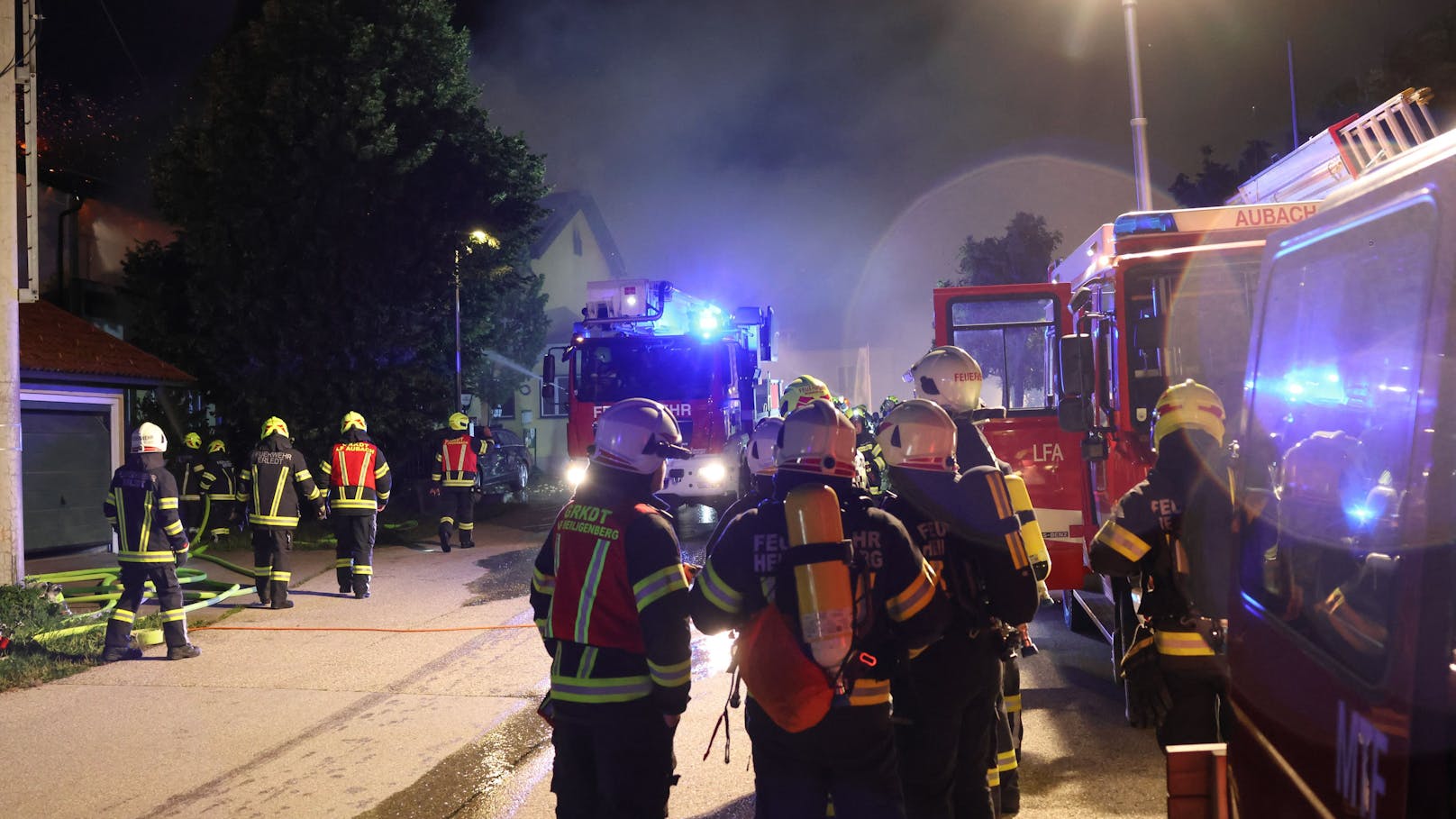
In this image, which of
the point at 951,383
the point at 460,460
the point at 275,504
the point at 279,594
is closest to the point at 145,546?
the point at 275,504

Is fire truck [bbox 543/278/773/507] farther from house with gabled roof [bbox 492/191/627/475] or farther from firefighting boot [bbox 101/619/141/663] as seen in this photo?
house with gabled roof [bbox 492/191/627/475]

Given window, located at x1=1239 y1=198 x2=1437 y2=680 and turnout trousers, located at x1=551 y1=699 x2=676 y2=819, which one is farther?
turnout trousers, located at x1=551 y1=699 x2=676 y2=819

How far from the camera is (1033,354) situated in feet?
28.9

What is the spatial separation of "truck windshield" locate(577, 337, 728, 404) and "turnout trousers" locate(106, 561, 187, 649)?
24.0ft

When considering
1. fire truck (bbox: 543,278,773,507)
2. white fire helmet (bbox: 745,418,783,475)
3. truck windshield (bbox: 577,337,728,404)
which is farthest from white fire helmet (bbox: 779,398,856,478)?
truck windshield (bbox: 577,337,728,404)

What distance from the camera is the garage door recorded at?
1380 cm

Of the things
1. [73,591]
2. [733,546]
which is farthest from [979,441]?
[73,591]

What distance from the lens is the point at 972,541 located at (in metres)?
3.53

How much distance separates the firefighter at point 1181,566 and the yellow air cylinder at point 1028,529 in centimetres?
20

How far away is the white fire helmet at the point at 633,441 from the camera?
3518 millimetres

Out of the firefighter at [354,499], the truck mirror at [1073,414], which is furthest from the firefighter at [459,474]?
the truck mirror at [1073,414]

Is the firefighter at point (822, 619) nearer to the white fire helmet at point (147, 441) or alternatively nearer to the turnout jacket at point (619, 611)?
the turnout jacket at point (619, 611)

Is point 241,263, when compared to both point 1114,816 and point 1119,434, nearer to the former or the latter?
point 1119,434

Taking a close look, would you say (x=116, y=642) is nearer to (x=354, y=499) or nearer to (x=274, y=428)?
(x=274, y=428)
